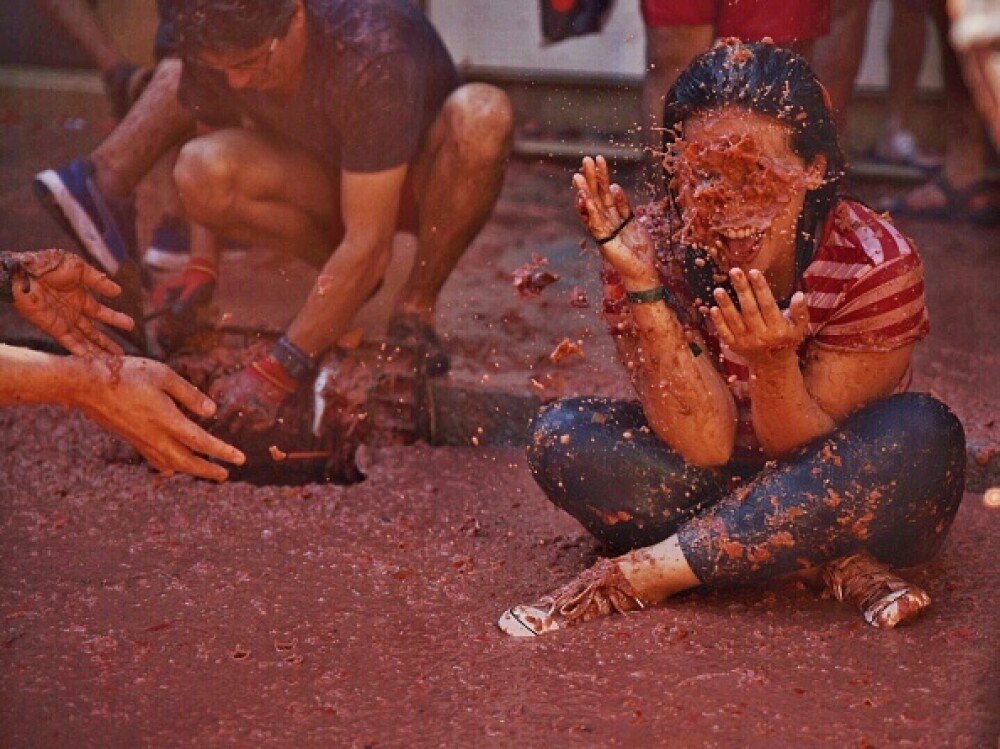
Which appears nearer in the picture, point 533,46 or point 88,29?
point 88,29

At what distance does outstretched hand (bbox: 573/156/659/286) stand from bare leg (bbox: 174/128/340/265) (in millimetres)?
1705

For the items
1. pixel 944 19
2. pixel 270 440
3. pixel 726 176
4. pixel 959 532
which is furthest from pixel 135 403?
pixel 944 19

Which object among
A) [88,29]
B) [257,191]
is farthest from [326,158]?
[88,29]

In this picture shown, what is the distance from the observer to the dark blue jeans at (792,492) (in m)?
2.73

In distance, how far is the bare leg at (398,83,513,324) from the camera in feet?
13.3

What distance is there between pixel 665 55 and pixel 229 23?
4.19 ft

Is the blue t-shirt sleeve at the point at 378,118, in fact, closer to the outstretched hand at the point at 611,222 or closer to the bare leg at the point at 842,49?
the outstretched hand at the point at 611,222

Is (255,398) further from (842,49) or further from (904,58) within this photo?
(904,58)

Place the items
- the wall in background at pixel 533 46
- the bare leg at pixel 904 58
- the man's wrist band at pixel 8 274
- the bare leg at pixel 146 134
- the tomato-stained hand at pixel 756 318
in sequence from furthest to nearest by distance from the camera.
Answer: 1. the wall in background at pixel 533 46
2. the bare leg at pixel 904 58
3. the bare leg at pixel 146 134
4. the man's wrist band at pixel 8 274
5. the tomato-stained hand at pixel 756 318

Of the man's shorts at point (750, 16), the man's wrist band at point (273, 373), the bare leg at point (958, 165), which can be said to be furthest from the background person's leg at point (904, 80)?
the man's wrist band at point (273, 373)

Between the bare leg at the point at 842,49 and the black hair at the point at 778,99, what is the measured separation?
6.71 ft

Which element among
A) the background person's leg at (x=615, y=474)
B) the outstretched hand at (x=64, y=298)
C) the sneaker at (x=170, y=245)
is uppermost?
the outstretched hand at (x=64, y=298)

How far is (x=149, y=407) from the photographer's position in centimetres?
293

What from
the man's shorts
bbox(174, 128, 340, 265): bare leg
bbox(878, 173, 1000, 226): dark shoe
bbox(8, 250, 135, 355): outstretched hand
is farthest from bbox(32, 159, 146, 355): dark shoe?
bbox(878, 173, 1000, 226): dark shoe
